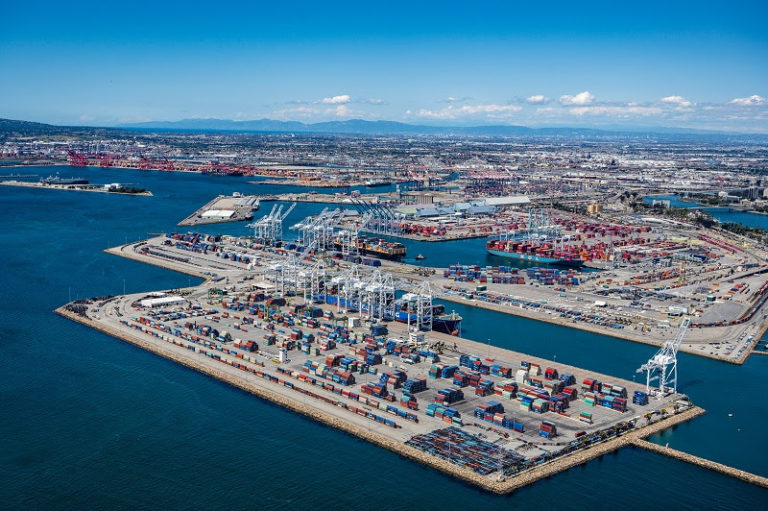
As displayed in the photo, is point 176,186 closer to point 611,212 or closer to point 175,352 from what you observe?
point 611,212

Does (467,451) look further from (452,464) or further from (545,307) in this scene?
(545,307)

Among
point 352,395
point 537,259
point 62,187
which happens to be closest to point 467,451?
point 352,395

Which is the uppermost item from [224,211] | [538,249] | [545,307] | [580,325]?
[224,211]

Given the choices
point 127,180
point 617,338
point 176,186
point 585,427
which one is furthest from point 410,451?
point 127,180

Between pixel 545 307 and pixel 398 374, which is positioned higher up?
pixel 398 374

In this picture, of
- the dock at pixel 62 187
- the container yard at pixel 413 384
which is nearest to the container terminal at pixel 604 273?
the container yard at pixel 413 384

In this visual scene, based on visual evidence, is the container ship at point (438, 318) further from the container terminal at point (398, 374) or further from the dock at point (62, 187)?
the dock at point (62, 187)
